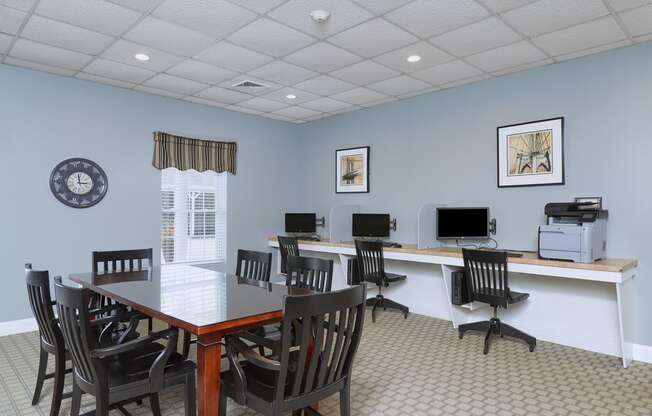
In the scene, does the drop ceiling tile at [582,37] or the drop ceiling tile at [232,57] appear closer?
the drop ceiling tile at [582,37]

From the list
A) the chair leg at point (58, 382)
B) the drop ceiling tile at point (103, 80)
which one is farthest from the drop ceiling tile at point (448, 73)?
the chair leg at point (58, 382)

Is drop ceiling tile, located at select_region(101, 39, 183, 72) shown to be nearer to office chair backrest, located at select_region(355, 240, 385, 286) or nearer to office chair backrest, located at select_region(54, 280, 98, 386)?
office chair backrest, located at select_region(54, 280, 98, 386)

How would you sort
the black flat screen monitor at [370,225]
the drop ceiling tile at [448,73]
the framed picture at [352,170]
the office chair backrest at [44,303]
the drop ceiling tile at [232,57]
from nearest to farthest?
the office chair backrest at [44,303] → the drop ceiling tile at [232,57] → the drop ceiling tile at [448,73] → the black flat screen monitor at [370,225] → the framed picture at [352,170]

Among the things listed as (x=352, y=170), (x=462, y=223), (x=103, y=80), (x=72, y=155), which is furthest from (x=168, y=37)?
(x=462, y=223)

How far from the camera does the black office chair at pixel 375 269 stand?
4.73m

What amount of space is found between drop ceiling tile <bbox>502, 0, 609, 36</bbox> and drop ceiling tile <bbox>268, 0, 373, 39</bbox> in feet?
3.63

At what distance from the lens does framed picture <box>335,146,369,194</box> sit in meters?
5.83

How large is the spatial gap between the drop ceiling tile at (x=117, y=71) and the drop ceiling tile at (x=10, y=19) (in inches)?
29.5

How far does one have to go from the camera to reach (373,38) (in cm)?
349

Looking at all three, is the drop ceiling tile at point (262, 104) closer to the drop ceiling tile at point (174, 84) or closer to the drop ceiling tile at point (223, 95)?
the drop ceiling tile at point (223, 95)

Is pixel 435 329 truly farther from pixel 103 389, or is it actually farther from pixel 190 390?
pixel 103 389

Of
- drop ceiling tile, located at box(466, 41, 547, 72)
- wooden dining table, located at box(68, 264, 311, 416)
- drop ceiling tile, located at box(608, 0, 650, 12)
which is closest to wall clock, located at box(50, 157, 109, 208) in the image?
wooden dining table, located at box(68, 264, 311, 416)

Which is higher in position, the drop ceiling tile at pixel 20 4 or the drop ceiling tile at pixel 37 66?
the drop ceiling tile at pixel 37 66

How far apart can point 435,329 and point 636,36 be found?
10.5 feet
